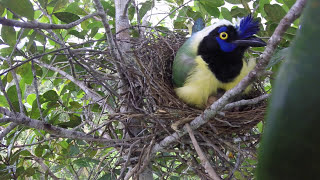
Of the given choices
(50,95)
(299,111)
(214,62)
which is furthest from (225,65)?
(299,111)

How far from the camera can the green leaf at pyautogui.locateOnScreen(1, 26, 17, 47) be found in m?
1.41

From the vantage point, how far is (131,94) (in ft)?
5.13

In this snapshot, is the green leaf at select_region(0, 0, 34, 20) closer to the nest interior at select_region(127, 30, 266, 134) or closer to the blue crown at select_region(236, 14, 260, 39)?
the nest interior at select_region(127, 30, 266, 134)

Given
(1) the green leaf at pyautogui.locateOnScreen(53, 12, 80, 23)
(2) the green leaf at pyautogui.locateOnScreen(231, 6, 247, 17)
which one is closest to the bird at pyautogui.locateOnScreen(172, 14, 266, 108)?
(2) the green leaf at pyautogui.locateOnScreen(231, 6, 247, 17)

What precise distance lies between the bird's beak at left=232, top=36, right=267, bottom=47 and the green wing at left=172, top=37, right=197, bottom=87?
229 mm

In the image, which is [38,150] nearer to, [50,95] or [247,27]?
[50,95]

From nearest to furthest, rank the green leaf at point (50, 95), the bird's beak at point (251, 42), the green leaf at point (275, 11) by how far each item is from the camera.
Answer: the green leaf at point (275, 11) < the bird's beak at point (251, 42) < the green leaf at point (50, 95)

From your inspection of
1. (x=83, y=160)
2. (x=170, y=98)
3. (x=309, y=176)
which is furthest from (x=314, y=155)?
(x=83, y=160)

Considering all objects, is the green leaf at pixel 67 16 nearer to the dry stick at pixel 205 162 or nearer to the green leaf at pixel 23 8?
the green leaf at pixel 23 8

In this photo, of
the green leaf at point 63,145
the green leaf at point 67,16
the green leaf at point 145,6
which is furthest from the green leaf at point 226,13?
the green leaf at point 63,145

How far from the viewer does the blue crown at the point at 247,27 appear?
60.7 inches

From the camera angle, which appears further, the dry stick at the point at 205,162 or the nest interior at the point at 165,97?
Result: the nest interior at the point at 165,97

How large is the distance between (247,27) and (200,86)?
0.38 metres

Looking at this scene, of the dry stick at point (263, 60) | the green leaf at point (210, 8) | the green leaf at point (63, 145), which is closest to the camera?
the dry stick at point (263, 60)
